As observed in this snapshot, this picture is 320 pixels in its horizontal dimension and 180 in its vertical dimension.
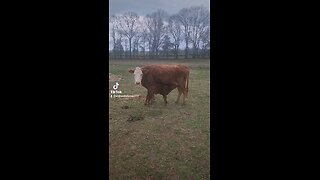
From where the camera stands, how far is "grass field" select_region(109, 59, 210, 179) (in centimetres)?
132

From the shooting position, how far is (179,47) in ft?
4.89

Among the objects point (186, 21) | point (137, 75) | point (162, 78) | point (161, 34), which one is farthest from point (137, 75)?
point (186, 21)

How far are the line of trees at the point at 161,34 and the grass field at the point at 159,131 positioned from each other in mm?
57

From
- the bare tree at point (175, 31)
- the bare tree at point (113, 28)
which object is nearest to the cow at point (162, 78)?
the bare tree at point (175, 31)

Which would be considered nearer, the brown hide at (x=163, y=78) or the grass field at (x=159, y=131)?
the grass field at (x=159, y=131)

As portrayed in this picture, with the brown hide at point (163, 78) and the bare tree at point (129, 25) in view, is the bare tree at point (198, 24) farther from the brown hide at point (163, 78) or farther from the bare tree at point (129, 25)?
the bare tree at point (129, 25)

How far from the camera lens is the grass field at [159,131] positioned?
1.32 meters

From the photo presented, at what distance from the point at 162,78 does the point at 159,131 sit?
0.34 meters

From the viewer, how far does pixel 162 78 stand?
59.6 inches
